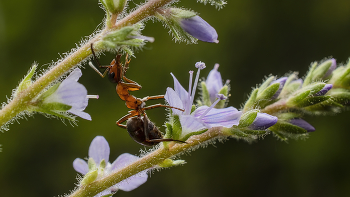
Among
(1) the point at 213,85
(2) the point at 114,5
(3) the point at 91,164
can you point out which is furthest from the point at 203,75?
(2) the point at 114,5

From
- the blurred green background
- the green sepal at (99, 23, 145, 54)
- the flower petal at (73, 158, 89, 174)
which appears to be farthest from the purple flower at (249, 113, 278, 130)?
the blurred green background

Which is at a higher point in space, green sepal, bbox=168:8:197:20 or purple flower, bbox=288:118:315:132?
green sepal, bbox=168:8:197:20

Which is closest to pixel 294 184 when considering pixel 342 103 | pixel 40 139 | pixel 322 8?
pixel 322 8

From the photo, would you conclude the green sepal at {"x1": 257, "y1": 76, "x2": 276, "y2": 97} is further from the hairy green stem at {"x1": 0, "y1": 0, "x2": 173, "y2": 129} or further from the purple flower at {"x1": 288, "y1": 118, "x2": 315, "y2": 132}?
the hairy green stem at {"x1": 0, "y1": 0, "x2": 173, "y2": 129}

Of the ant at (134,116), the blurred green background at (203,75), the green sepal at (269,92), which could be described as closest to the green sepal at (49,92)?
the ant at (134,116)

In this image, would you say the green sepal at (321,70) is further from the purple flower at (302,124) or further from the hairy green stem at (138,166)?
the hairy green stem at (138,166)

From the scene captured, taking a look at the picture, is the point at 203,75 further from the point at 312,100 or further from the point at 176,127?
the point at 176,127
